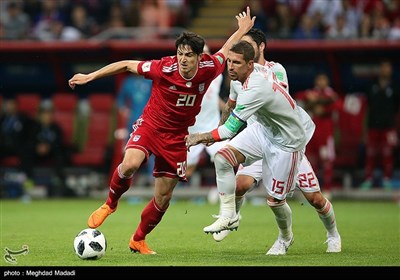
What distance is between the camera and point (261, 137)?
10.5 meters

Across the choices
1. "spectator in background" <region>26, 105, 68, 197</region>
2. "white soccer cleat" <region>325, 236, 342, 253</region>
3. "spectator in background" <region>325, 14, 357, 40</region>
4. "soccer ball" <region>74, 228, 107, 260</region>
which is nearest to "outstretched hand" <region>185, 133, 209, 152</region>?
"soccer ball" <region>74, 228, 107, 260</region>

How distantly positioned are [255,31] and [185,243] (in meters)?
2.81

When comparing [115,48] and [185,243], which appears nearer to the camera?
[185,243]

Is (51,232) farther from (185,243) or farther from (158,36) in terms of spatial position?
(158,36)

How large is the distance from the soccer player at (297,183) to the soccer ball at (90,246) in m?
1.46

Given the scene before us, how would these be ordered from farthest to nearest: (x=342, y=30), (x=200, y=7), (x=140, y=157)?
(x=200, y=7) → (x=342, y=30) → (x=140, y=157)

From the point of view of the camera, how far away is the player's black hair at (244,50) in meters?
9.79

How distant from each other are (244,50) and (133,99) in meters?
11.9

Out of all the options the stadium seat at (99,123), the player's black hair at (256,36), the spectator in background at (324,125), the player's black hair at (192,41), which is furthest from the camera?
the stadium seat at (99,123)

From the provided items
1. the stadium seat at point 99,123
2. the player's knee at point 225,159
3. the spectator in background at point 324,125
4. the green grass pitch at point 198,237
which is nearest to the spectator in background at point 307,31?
the spectator in background at point 324,125

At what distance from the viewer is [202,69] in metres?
10.5

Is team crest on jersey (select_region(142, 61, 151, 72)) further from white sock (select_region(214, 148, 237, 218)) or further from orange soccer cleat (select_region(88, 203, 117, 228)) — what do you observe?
orange soccer cleat (select_region(88, 203, 117, 228))

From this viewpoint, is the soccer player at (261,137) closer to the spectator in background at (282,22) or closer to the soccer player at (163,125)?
the soccer player at (163,125)
